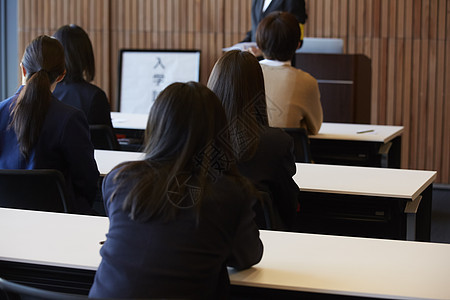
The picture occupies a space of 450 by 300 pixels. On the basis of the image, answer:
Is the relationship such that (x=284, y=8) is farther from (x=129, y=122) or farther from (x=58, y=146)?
(x=58, y=146)

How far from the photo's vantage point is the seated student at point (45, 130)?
3.02m

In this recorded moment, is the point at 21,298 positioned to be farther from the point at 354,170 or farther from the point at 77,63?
the point at 77,63

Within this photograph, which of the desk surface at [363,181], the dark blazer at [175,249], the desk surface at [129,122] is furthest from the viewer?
the desk surface at [129,122]

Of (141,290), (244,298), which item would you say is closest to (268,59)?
(244,298)

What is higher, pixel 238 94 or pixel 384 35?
pixel 384 35

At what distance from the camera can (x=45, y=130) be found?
306 centimetres

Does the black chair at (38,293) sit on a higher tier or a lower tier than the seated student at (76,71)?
lower

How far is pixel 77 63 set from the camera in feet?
14.1

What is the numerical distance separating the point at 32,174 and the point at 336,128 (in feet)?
9.94

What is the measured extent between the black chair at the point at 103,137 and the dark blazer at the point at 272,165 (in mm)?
1762

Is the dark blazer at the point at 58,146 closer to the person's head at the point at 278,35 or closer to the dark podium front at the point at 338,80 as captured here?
the person's head at the point at 278,35

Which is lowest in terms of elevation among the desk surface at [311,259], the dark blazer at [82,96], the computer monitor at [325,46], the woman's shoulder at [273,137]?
the desk surface at [311,259]

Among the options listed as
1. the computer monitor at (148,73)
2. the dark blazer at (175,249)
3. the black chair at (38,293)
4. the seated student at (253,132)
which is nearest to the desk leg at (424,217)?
the seated student at (253,132)

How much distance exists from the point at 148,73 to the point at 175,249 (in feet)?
21.3
